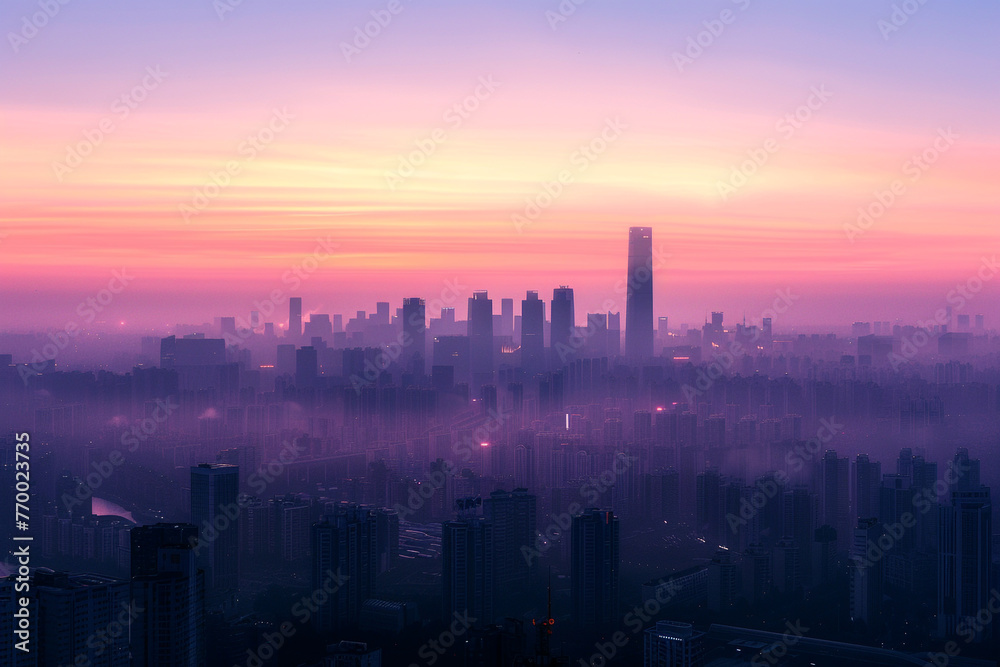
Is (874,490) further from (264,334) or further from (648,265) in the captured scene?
(264,334)

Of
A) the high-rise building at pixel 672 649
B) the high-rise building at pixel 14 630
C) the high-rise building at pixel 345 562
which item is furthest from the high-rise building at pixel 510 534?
the high-rise building at pixel 14 630

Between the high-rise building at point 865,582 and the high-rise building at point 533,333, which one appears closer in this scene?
the high-rise building at point 865,582

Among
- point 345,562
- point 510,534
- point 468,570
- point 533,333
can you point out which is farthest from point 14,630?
point 533,333

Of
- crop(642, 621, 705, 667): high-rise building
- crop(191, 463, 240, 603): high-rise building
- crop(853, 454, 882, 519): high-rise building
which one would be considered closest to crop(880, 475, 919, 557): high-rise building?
crop(853, 454, 882, 519): high-rise building

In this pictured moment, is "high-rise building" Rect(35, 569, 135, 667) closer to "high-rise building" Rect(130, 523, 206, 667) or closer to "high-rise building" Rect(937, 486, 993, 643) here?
"high-rise building" Rect(130, 523, 206, 667)

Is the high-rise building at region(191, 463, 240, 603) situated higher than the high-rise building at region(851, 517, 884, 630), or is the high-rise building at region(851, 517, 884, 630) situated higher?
the high-rise building at region(191, 463, 240, 603)

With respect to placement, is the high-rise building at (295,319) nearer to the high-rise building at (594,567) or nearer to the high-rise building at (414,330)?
the high-rise building at (414,330)
